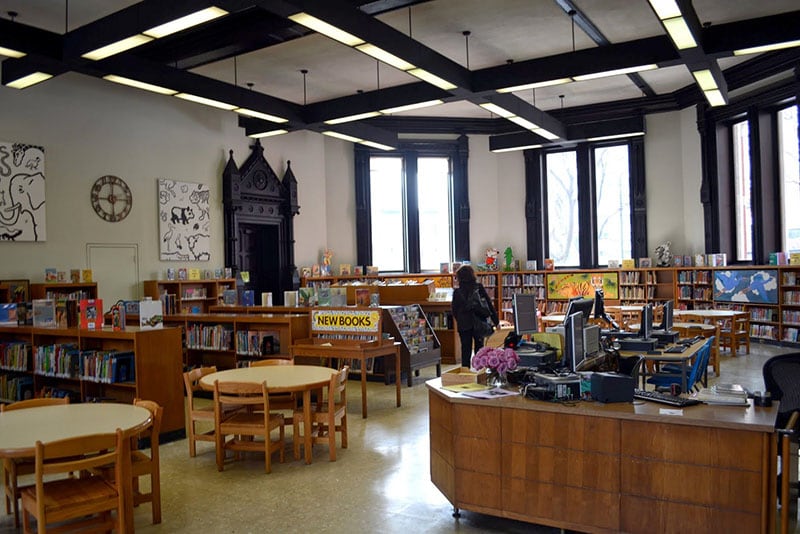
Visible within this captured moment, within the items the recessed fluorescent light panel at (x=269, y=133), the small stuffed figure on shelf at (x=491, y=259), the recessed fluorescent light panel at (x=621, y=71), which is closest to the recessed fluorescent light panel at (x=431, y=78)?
the recessed fluorescent light panel at (x=621, y=71)

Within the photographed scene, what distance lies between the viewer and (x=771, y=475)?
3342 mm

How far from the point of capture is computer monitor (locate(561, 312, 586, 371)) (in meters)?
4.66

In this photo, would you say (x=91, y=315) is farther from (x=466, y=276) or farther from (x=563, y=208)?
(x=563, y=208)

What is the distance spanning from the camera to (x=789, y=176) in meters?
11.9

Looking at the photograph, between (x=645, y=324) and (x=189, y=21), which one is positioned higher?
(x=189, y=21)

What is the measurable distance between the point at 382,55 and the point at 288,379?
4.04 metres

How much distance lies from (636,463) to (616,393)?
46 cm

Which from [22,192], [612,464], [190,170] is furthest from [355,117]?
[612,464]

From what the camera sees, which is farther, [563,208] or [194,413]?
[563,208]

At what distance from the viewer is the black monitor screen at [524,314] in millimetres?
5996

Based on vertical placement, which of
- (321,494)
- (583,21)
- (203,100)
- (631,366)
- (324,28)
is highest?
(583,21)

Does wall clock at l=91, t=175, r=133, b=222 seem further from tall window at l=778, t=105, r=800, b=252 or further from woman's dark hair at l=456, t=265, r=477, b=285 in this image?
tall window at l=778, t=105, r=800, b=252

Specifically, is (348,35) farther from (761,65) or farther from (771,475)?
(761,65)

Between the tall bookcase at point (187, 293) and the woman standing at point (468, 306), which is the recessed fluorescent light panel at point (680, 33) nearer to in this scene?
the woman standing at point (468, 306)
